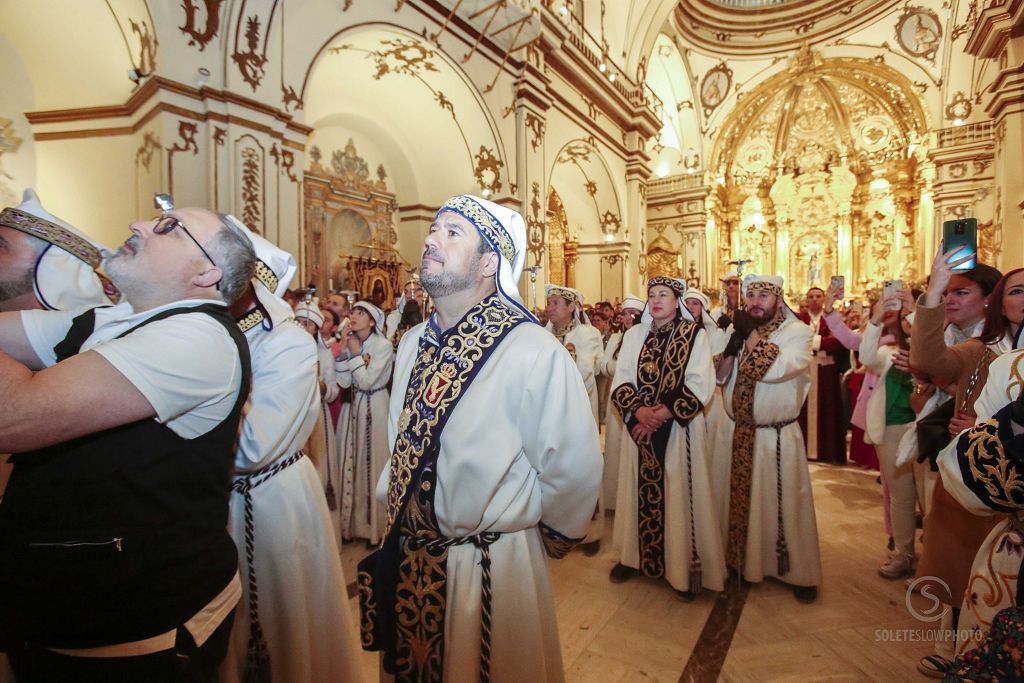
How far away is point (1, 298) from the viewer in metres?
1.76

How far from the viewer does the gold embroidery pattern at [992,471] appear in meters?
1.21

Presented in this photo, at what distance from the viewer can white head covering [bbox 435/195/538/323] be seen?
1681 millimetres

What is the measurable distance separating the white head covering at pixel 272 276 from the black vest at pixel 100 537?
0.83m

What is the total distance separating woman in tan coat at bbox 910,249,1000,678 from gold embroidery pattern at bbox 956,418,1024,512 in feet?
3.15

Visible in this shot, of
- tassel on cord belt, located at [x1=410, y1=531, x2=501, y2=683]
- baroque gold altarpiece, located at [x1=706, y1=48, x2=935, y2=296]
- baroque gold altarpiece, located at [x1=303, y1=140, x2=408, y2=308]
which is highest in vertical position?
baroque gold altarpiece, located at [x1=706, y1=48, x2=935, y2=296]

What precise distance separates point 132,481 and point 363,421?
314 centimetres

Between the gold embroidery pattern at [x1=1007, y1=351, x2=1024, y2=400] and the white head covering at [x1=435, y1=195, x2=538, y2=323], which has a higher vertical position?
the white head covering at [x1=435, y1=195, x2=538, y2=323]

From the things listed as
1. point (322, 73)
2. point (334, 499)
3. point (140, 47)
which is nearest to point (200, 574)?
point (334, 499)

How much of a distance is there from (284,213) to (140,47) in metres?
1.89

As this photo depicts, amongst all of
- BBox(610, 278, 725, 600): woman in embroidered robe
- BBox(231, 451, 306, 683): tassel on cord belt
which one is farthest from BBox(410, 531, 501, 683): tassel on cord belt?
BBox(610, 278, 725, 600): woman in embroidered robe

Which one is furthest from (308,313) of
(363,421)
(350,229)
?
(350,229)

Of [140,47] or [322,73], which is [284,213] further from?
[322,73]

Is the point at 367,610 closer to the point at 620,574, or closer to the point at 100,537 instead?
the point at 100,537

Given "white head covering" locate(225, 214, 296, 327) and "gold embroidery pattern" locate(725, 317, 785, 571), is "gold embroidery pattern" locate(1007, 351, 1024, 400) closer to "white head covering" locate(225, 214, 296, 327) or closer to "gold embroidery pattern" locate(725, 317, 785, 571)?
"gold embroidery pattern" locate(725, 317, 785, 571)
